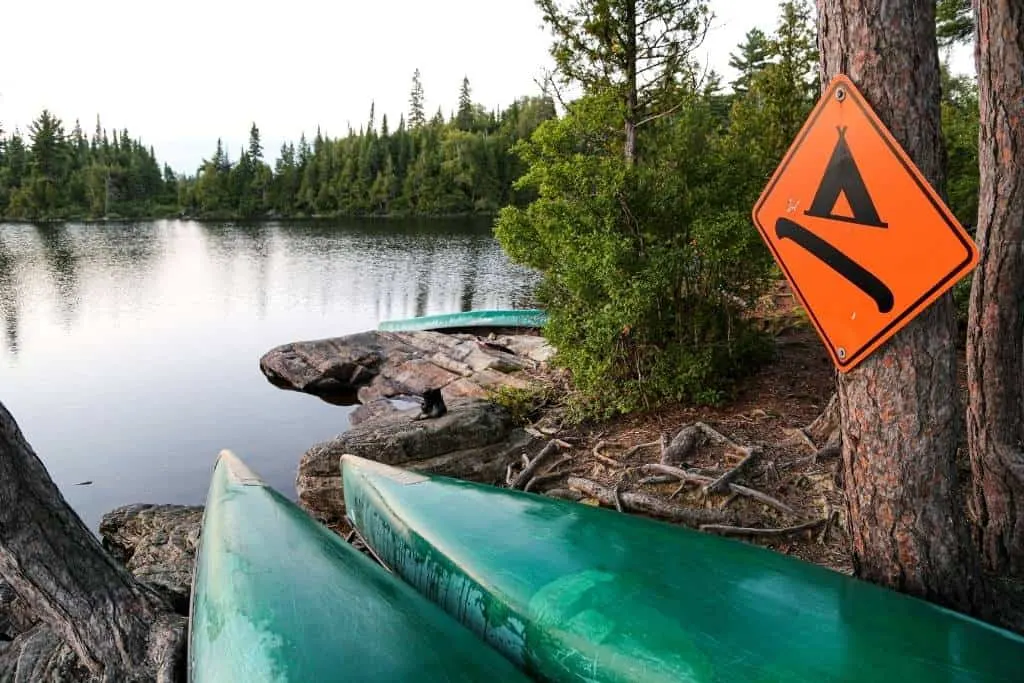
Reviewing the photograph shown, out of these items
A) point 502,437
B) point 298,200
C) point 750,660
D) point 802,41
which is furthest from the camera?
point 298,200

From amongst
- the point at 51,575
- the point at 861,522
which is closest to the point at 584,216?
the point at 861,522

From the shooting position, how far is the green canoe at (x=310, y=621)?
2.59 metres

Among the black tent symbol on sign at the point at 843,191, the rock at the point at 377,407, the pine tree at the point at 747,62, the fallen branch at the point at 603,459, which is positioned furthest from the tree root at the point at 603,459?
the pine tree at the point at 747,62

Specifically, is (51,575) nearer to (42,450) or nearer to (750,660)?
(750,660)

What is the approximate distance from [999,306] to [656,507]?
240 centimetres

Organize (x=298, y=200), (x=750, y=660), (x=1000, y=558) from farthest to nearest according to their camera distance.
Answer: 1. (x=298, y=200)
2. (x=1000, y=558)
3. (x=750, y=660)

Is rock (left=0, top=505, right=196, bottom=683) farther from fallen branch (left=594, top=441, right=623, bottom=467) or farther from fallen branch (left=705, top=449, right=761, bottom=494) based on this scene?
fallen branch (left=705, top=449, right=761, bottom=494)

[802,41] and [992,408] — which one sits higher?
[802,41]

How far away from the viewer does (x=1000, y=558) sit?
11.2ft

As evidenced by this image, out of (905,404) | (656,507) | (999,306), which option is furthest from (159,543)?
(999,306)

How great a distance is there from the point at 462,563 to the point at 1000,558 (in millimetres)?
2657

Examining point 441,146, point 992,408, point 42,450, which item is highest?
point 441,146

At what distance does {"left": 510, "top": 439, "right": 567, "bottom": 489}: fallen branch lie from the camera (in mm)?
5953

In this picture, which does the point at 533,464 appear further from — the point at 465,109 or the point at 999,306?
the point at 465,109
